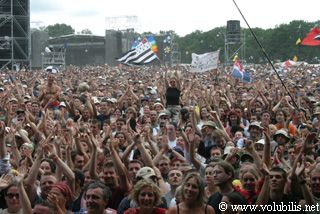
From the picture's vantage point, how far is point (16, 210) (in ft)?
21.1

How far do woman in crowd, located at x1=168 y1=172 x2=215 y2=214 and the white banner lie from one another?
15450 millimetres

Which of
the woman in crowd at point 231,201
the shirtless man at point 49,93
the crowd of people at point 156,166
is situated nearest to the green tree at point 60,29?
the shirtless man at point 49,93

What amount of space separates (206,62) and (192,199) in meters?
15.9

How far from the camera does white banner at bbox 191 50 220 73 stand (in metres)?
21.4

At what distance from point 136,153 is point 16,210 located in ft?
8.87

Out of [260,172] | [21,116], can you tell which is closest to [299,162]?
[260,172]

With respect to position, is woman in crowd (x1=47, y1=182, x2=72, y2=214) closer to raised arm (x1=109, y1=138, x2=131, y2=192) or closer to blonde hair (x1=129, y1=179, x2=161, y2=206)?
blonde hair (x1=129, y1=179, x2=161, y2=206)

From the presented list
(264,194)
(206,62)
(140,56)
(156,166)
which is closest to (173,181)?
(156,166)

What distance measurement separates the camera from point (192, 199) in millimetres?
5887

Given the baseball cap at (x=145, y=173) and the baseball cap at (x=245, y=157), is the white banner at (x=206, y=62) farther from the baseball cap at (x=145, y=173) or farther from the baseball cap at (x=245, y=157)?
the baseball cap at (x=145, y=173)

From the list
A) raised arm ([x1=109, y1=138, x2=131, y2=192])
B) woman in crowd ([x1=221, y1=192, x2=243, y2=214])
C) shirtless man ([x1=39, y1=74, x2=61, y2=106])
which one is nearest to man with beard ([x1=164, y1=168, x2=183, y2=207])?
raised arm ([x1=109, y1=138, x2=131, y2=192])

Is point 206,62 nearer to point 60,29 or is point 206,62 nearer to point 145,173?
point 145,173

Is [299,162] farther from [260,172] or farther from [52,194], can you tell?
[52,194]

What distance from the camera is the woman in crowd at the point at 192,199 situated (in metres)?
5.82
